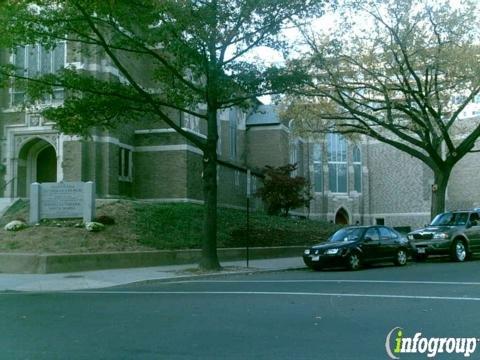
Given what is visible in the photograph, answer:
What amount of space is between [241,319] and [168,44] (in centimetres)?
981

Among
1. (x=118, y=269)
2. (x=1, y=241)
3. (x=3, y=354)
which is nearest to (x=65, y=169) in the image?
(x=1, y=241)

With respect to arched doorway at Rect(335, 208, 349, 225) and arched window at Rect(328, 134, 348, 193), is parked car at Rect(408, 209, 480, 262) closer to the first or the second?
arched window at Rect(328, 134, 348, 193)

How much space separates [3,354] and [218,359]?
2.63 m

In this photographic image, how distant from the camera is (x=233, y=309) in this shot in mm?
10328

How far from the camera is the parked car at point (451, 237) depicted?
21.1m

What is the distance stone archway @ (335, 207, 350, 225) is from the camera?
58459 millimetres

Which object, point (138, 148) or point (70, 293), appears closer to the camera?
point (70, 293)

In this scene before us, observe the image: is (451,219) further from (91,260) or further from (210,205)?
(91,260)

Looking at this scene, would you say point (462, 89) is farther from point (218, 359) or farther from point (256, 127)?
point (256, 127)

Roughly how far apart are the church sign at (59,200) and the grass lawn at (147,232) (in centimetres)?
35

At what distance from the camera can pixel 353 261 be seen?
734 inches

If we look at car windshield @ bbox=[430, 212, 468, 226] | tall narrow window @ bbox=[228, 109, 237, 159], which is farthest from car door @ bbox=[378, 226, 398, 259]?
tall narrow window @ bbox=[228, 109, 237, 159]

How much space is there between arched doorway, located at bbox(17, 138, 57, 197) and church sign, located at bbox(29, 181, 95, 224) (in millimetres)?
8563

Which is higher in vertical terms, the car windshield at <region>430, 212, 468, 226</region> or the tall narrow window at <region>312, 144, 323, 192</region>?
the tall narrow window at <region>312, 144, 323, 192</region>
